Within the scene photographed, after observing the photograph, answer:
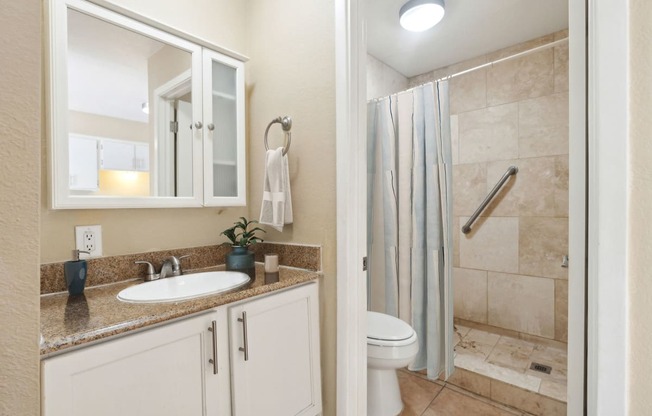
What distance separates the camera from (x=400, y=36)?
221cm

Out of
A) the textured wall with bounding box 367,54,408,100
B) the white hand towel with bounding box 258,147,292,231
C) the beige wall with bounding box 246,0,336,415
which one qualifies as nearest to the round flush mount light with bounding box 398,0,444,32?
the textured wall with bounding box 367,54,408,100

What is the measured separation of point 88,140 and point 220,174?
0.53 meters

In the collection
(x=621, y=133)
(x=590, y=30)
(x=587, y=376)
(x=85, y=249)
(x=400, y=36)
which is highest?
(x=400, y=36)

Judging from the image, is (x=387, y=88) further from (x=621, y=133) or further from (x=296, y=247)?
(x=621, y=133)

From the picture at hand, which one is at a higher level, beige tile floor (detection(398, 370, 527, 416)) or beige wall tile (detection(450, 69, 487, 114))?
beige wall tile (detection(450, 69, 487, 114))

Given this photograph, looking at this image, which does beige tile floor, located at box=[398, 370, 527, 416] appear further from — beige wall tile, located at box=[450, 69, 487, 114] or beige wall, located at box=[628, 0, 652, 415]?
beige wall tile, located at box=[450, 69, 487, 114]

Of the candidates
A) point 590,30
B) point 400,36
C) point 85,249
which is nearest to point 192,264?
point 85,249

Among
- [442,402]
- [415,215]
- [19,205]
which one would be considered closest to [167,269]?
[19,205]

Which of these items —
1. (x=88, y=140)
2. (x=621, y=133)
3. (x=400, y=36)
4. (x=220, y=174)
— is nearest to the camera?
(x=621, y=133)

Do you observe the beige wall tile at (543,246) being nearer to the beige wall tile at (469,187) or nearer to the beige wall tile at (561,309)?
the beige wall tile at (561,309)

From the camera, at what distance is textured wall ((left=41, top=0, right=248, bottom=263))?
1.09 metres

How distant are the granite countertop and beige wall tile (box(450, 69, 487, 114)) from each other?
2.31 metres

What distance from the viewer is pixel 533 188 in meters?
2.32

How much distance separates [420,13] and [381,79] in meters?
0.79
